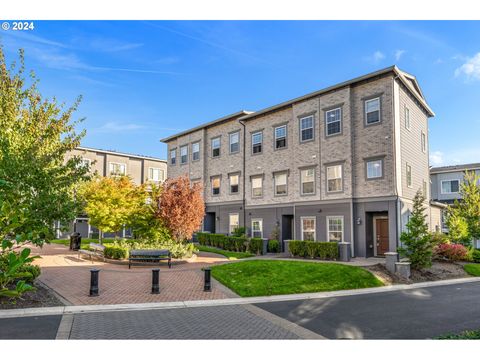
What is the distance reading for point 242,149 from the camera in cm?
3133

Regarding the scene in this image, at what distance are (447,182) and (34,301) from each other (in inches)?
1666

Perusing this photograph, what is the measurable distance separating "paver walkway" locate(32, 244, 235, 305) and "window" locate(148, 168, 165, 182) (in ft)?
102

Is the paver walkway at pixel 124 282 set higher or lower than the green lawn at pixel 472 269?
higher

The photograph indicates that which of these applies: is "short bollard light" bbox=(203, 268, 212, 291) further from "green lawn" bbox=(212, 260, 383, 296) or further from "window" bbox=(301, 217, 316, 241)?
"window" bbox=(301, 217, 316, 241)

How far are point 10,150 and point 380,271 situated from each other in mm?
15846

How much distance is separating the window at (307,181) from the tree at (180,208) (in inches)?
286

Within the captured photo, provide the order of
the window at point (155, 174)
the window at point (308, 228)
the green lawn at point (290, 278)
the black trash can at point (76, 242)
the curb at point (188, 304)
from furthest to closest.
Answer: the window at point (155, 174)
the black trash can at point (76, 242)
the window at point (308, 228)
the green lawn at point (290, 278)
the curb at point (188, 304)

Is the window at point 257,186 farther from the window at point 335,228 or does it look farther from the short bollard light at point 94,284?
the short bollard light at point 94,284

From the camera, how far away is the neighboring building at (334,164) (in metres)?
21.5

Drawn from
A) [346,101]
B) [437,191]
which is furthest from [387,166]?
[437,191]

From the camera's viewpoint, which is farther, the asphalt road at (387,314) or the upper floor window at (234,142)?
the upper floor window at (234,142)

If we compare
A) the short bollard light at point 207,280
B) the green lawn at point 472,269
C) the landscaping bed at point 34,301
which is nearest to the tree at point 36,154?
the landscaping bed at point 34,301

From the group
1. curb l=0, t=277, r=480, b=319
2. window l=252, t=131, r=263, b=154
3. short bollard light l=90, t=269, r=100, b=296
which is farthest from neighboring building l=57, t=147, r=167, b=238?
curb l=0, t=277, r=480, b=319

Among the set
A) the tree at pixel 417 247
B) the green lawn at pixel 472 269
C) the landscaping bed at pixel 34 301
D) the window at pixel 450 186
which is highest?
the window at pixel 450 186
